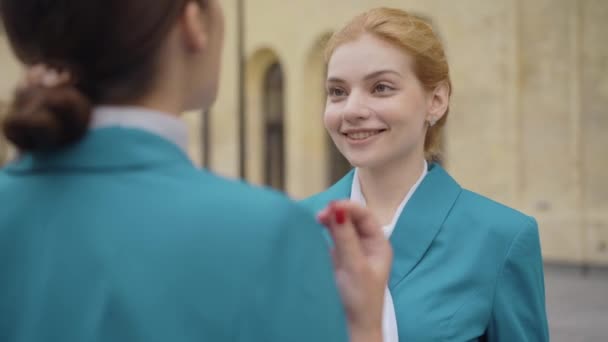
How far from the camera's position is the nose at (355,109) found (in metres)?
2.37

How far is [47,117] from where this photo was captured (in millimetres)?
975

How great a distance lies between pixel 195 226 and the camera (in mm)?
959

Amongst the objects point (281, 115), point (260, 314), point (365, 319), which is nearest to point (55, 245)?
point (260, 314)

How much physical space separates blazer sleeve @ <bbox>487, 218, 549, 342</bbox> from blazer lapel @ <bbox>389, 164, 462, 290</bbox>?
21 centimetres

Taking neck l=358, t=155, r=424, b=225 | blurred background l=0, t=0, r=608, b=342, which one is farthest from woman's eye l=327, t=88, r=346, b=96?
blurred background l=0, t=0, r=608, b=342

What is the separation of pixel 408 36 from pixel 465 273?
64cm

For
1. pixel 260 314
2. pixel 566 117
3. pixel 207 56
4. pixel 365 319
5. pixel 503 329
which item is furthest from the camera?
pixel 566 117

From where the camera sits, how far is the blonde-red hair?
2.33 meters

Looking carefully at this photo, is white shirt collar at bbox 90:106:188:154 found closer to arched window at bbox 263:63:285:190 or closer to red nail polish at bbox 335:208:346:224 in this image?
red nail polish at bbox 335:208:346:224

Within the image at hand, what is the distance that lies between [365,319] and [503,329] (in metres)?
1.05

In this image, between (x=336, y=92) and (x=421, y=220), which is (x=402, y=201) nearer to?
(x=421, y=220)

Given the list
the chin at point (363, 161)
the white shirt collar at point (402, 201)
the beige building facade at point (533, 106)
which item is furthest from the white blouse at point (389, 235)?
the beige building facade at point (533, 106)

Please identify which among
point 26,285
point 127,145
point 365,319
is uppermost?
point 127,145

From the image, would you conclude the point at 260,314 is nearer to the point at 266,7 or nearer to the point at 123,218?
the point at 123,218
